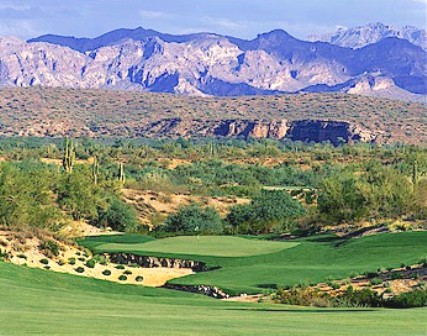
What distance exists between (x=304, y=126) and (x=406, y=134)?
62.8ft

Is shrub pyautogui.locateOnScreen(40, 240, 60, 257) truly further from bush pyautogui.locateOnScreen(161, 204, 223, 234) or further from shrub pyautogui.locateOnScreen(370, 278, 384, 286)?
bush pyautogui.locateOnScreen(161, 204, 223, 234)

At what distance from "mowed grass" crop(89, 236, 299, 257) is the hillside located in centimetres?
9135

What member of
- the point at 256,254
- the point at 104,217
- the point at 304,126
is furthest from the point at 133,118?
the point at 256,254

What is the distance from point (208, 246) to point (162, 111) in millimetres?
123559

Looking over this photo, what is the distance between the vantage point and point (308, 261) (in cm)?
3969

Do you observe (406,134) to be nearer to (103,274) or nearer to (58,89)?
(58,89)

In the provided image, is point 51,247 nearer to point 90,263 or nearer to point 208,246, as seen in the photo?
point 90,263

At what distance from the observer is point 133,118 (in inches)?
6476

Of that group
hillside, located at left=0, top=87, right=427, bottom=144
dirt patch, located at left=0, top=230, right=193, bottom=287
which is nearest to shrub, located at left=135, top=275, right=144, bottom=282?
dirt patch, located at left=0, top=230, right=193, bottom=287

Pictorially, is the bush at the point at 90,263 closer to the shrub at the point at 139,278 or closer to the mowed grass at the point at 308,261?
the shrub at the point at 139,278

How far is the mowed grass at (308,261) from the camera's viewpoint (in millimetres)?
33531

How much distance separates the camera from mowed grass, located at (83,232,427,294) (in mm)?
33531

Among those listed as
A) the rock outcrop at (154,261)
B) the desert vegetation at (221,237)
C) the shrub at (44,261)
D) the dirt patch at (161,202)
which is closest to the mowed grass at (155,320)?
the desert vegetation at (221,237)

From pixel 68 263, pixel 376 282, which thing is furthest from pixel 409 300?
pixel 68 263
